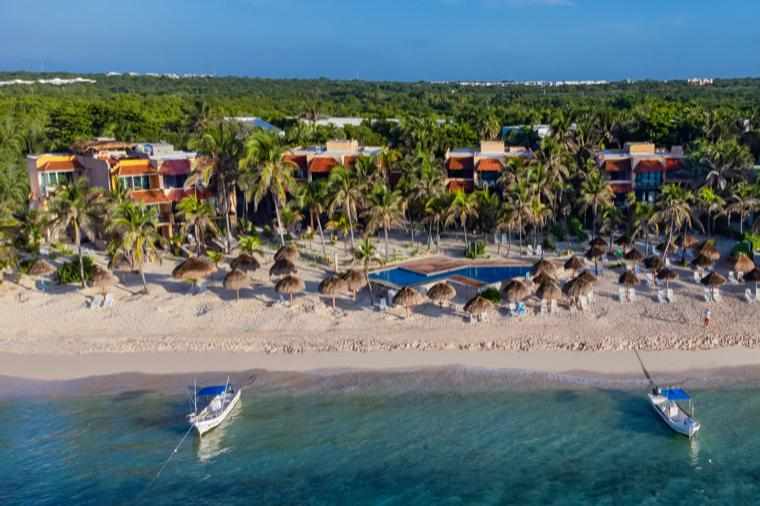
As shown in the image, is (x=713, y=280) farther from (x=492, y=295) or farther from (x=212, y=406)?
(x=212, y=406)

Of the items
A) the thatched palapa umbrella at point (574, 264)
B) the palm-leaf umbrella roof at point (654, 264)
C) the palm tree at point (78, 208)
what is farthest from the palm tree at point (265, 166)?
the palm-leaf umbrella roof at point (654, 264)

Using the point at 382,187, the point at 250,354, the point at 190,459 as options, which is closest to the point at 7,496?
the point at 190,459

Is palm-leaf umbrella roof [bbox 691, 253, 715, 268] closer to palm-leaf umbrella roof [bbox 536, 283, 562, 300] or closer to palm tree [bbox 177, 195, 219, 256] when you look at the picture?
palm-leaf umbrella roof [bbox 536, 283, 562, 300]

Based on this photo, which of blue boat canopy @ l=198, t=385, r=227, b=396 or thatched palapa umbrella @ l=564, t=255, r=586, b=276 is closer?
blue boat canopy @ l=198, t=385, r=227, b=396

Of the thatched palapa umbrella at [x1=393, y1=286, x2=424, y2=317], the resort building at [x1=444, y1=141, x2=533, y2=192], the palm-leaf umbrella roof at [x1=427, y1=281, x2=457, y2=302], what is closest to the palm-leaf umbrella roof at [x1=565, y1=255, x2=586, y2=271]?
the palm-leaf umbrella roof at [x1=427, y1=281, x2=457, y2=302]

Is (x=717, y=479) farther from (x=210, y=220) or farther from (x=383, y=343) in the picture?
(x=210, y=220)

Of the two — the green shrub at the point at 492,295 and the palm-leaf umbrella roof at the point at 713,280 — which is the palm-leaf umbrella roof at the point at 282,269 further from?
the palm-leaf umbrella roof at the point at 713,280

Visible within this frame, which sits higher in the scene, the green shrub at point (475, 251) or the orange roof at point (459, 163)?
the orange roof at point (459, 163)
